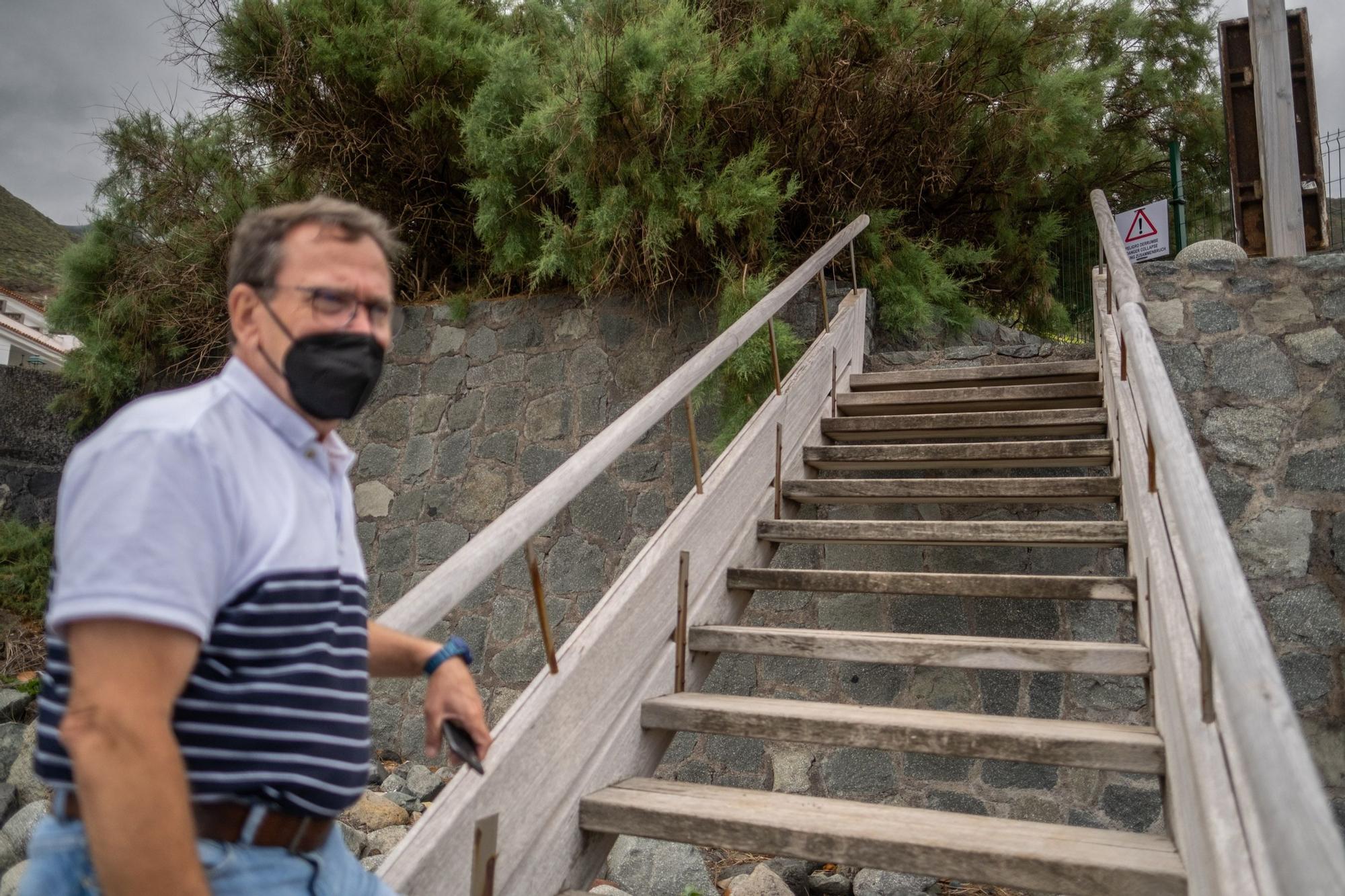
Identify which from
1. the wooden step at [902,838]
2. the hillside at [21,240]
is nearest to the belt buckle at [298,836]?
the wooden step at [902,838]

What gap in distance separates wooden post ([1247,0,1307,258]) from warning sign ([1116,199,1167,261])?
70 centimetres

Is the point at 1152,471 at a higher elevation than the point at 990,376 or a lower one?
lower

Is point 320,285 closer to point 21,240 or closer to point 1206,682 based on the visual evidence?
point 1206,682

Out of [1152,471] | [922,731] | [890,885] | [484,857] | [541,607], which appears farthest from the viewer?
[890,885]

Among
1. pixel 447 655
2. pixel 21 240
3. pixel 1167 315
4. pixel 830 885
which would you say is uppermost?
pixel 21 240

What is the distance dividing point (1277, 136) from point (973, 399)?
2.56 metres

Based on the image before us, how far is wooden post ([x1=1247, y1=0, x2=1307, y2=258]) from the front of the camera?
192 inches

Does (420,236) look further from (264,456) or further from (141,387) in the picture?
(264,456)

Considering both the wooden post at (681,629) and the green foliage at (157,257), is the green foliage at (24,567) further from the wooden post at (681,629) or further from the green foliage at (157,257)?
the wooden post at (681,629)

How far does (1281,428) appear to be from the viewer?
356 centimetres

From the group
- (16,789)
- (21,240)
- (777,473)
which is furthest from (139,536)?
(21,240)

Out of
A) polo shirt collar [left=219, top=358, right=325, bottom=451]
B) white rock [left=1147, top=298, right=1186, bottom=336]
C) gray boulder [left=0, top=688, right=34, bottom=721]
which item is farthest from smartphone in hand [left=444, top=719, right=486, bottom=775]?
gray boulder [left=0, top=688, right=34, bottom=721]

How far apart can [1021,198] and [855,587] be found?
125 inches

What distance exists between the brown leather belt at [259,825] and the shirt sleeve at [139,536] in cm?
15
